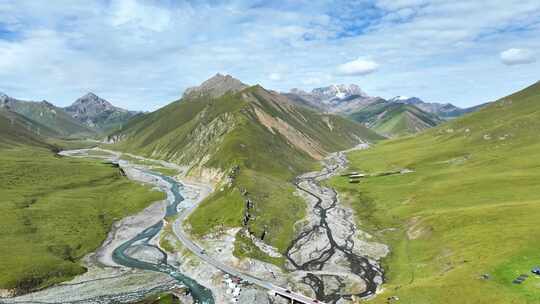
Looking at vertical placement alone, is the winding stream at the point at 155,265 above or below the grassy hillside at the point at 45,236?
below

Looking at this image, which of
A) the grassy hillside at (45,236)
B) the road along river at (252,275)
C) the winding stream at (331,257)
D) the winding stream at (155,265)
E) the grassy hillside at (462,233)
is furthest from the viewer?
the grassy hillside at (45,236)

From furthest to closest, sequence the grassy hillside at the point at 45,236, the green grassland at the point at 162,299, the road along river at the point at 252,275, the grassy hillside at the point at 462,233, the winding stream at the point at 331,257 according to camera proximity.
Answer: the grassy hillside at the point at 45,236
the road along river at the point at 252,275
the winding stream at the point at 331,257
the green grassland at the point at 162,299
the grassy hillside at the point at 462,233

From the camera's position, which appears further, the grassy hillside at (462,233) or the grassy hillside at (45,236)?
the grassy hillside at (45,236)

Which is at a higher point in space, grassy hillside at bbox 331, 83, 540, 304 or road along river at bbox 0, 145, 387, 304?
grassy hillside at bbox 331, 83, 540, 304

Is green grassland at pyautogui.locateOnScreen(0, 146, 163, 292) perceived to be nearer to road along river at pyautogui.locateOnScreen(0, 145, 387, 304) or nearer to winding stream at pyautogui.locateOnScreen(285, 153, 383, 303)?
road along river at pyautogui.locateOnScreen(0, 145, 387, 304)

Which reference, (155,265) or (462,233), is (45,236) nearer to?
(155,265)

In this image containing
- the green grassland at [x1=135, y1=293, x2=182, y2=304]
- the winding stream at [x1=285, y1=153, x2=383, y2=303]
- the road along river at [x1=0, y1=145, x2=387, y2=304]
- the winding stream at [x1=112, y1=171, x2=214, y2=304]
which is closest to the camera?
the green grassland at [x1=135, y1=293, x2=182, y2=304]

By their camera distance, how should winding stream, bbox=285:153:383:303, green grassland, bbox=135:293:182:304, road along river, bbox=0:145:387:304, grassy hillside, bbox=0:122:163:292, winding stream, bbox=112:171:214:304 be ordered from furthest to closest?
1. grassy hillside, bbox=0:122:163:292
2. winding stream, bbox=112:171:214:304
3. road along river, bbox=0:145:387:304
4. winding stream, bbox=285:153:383:303
5. green grassland, bbox=135:293:182:304

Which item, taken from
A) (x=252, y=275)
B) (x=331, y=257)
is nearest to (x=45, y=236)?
(x=252, y=275)

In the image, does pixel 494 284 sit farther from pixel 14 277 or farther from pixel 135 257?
pixel 14 277

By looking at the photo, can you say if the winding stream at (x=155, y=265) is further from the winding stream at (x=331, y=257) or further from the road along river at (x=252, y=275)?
the winding stream at (x=331, y=257)

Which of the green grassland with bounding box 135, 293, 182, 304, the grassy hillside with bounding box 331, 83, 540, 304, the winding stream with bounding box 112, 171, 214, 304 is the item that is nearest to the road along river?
the winding stream with bounding box 112, 171, 214, 304

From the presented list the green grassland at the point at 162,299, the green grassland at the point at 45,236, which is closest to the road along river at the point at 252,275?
the green grassland at the point at 162,299

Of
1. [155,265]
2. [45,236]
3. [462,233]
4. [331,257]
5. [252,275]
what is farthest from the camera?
[45,236]
